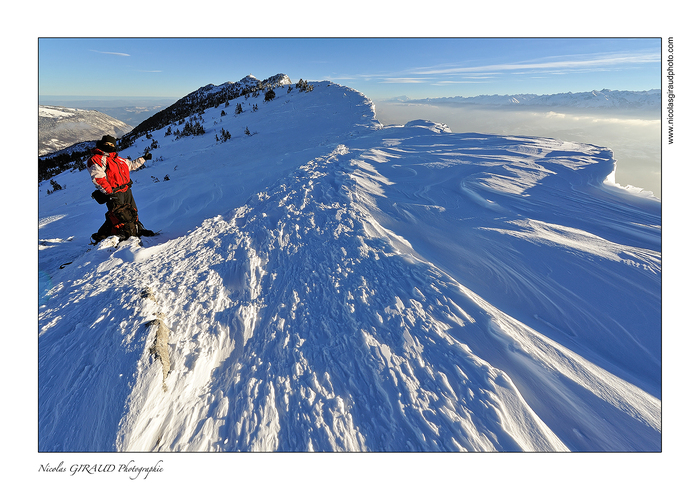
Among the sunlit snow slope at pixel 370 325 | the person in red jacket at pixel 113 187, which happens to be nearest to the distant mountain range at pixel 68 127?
the person in red jacket at pixel 113 187

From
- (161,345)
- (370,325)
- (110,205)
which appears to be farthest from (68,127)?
(370,325)

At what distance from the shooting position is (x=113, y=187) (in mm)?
4219

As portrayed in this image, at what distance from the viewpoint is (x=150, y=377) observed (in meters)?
2.19

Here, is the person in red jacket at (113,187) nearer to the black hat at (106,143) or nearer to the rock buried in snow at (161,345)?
the black hat at (106,143)

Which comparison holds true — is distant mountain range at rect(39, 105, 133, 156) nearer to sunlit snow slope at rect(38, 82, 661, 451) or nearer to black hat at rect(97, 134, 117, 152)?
black hat at rect(97, 134, 117, 152)

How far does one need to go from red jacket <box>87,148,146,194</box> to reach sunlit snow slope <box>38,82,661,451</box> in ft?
3.04

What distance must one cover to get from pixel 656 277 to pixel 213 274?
530 centimetres

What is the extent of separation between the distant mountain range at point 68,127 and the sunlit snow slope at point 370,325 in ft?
230

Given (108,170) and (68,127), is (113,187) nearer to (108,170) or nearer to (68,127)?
(108,170)

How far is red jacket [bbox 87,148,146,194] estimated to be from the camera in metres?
3.97

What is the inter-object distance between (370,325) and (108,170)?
459cm

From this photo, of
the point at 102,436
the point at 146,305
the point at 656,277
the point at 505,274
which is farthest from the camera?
the point at 505,274
